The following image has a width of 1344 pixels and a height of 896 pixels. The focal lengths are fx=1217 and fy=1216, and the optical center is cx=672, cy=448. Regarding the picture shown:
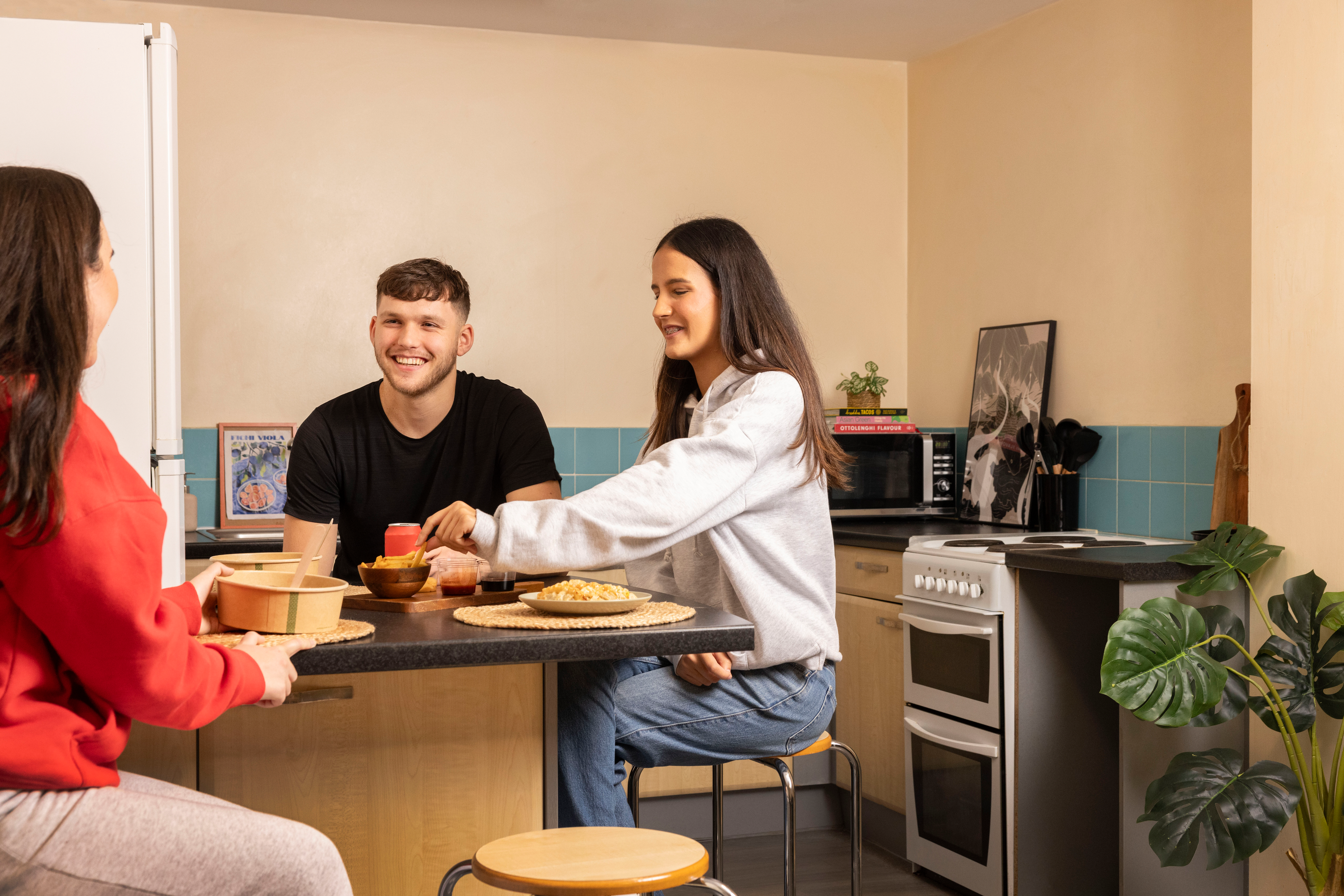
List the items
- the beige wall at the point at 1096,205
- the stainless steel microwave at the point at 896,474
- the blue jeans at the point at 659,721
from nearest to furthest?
1. the blue jeans at the point at 659,721
2. the beige wall at the point at 1096,205
3. the stainless steel microwave at the point at 896,474

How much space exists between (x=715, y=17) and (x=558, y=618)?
288 centimetres

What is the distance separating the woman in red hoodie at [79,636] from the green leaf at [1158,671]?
5.53ft

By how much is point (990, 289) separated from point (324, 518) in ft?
8.01

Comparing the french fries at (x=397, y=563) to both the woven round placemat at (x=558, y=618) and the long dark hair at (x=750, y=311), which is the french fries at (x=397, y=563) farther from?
the long dark hair at (x=750, y=311)

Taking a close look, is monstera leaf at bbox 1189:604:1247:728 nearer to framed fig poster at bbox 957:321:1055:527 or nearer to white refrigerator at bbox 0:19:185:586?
framed fig poster at bbox 957:321:1055:527

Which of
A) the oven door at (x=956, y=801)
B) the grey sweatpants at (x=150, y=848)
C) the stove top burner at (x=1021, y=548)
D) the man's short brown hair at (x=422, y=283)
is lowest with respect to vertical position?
the oven door at (x=956, y=801)

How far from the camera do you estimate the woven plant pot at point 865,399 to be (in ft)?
14.1

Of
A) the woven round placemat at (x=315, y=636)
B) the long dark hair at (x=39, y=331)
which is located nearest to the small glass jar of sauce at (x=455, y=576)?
the woven round placemat at (x=315, y=636)

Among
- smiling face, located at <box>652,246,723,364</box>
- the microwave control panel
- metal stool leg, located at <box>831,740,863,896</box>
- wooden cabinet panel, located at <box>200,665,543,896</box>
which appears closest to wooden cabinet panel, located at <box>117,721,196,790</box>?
wooden cabinet panel, located at <box>200,665,543,896</box>

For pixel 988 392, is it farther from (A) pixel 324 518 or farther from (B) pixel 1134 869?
(A) pixel 324 518

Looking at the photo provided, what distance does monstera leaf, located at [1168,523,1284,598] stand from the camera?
8.54 feet

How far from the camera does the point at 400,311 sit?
239 cm

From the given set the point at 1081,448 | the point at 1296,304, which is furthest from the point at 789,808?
the point at 1081,448

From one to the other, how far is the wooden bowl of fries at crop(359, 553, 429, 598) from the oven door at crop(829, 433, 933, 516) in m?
2.38
